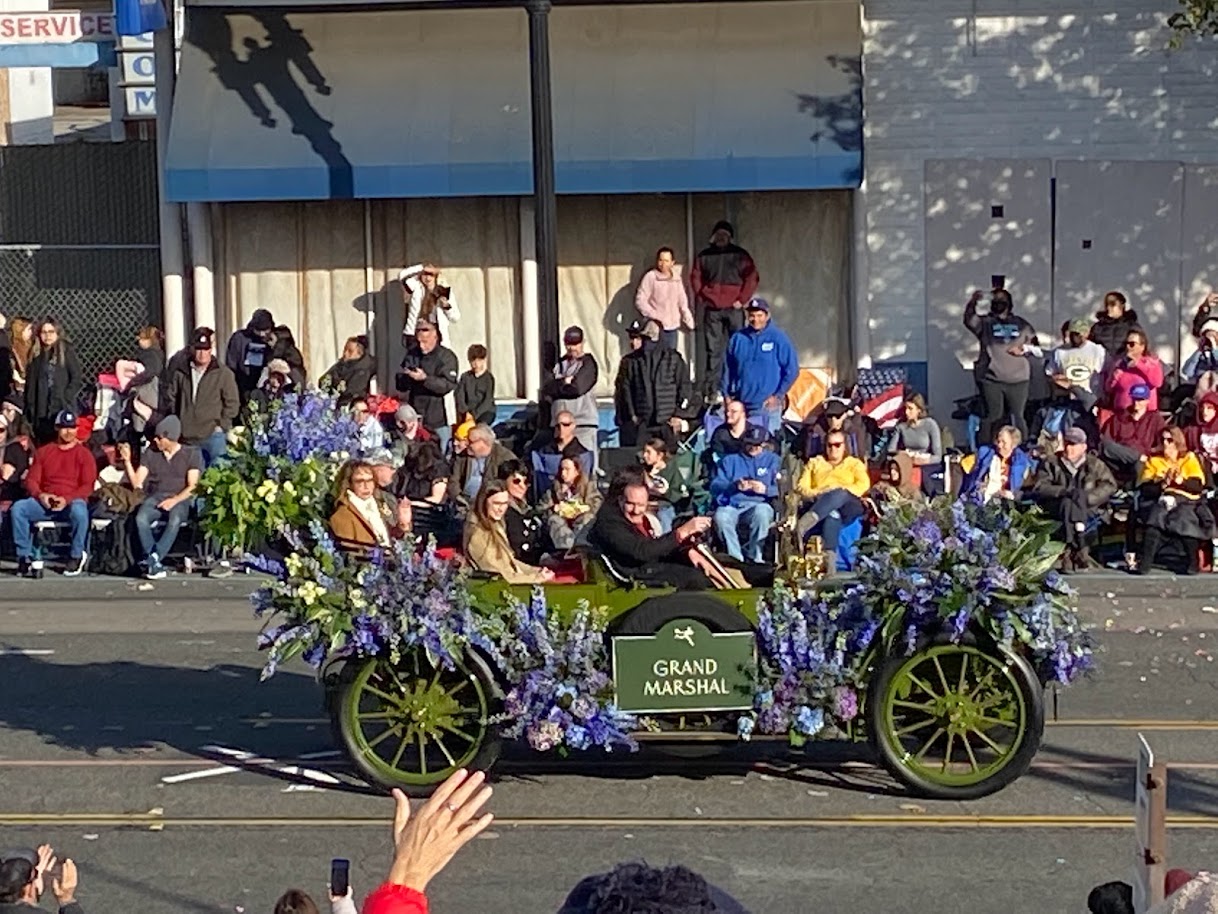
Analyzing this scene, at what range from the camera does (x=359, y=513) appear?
37.4 feet

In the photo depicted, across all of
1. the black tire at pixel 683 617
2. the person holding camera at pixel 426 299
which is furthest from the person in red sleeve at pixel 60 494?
the black tire at pixel 683 617

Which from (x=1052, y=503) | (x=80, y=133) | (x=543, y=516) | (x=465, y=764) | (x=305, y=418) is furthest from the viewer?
(x=80, y=133)

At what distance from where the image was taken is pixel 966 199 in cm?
2047

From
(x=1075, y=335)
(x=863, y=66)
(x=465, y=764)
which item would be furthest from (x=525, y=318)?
(x=465, y=764)

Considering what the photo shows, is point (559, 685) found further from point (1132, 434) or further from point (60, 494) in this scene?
point (1132, 434)

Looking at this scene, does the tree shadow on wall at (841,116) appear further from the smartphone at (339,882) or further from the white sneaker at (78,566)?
the smartphone at (339,882)

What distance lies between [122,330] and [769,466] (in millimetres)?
7497

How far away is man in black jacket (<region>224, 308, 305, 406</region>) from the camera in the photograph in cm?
1958

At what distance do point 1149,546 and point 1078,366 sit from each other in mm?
2648

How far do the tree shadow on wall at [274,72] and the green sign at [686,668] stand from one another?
1048cm

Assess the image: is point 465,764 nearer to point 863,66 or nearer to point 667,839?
point 667,839

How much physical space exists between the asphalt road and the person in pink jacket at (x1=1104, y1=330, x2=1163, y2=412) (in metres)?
4.57

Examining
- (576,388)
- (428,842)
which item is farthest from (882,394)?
(428,842)

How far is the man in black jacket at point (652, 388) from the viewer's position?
18.8 metres
